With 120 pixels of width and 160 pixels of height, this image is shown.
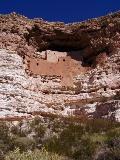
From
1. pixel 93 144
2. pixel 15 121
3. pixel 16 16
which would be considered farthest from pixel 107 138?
pixel 16 16

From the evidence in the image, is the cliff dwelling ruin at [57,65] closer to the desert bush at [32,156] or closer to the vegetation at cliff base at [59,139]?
the vegetation at cliff base at [59,139]

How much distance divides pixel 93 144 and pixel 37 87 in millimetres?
11392

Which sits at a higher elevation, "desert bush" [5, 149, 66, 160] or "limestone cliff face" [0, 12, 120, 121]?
"limestone cliff face" [0, 12, 120, 121]

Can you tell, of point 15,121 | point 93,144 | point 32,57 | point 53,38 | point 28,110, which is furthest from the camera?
point 53,38

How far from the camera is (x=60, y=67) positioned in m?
30.1

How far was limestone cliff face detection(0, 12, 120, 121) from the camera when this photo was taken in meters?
24.8

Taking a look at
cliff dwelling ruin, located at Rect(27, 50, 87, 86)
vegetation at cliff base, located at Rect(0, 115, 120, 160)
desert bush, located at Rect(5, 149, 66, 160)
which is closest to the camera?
desert bush, located at Rect(5, 149, 66, 160)

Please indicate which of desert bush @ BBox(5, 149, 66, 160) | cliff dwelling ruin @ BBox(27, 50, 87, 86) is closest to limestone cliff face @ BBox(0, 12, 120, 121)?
cliff dwelling ruin @ BBox(27, 50, 87, 86)

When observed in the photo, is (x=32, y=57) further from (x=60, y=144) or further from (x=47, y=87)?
(x=60, y=144)

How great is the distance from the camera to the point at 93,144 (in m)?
16.5

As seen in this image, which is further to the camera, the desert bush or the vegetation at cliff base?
the vegetation at cliff base

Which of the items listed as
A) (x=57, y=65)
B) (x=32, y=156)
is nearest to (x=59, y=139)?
(x=32, y=156)

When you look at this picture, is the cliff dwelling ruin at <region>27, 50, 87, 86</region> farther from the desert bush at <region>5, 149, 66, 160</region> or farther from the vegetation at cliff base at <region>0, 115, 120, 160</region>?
the desert bush at <region>5, 149, 66, 160</region>

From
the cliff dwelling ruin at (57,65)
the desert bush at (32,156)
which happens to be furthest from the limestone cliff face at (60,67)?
the desert bush at (32,156)
